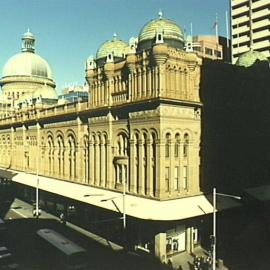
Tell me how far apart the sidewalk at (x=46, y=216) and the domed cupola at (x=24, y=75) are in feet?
139

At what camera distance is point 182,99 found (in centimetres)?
3903

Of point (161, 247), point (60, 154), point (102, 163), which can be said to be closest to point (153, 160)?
point (161, 247)

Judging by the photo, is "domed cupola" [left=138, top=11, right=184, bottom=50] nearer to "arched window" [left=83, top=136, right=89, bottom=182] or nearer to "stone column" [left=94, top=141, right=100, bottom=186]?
"stone column" [left=94, top=141, right=100, bottom=186]

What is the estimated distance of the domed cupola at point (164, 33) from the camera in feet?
143

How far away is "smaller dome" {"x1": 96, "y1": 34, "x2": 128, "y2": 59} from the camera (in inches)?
2096

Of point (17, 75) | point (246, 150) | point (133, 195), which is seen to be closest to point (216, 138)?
point (246, 150)

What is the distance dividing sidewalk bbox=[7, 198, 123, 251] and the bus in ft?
24.5

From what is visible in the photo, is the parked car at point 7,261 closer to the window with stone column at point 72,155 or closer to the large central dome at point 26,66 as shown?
the window with stone column at point 72,155

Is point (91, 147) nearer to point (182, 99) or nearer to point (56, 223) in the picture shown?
point (56, 223)

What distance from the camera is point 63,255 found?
3133 cm

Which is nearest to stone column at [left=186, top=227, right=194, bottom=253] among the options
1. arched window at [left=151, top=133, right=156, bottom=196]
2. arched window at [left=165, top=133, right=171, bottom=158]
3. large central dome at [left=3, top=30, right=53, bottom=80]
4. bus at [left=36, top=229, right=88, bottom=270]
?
arched window at [left=151, top=133, right=156, bottom=196]

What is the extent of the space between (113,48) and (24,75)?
192 ft

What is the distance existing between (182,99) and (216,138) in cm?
809

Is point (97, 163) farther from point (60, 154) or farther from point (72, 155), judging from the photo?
point (60, 154)
